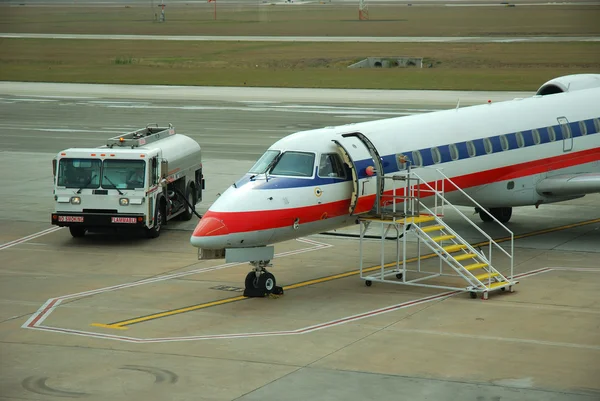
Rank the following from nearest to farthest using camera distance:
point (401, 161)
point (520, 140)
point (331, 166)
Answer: point (331, 166)
point (401, 161)
point (520, 140)

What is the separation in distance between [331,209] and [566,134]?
10.8 metres

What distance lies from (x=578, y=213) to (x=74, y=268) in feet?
59.1

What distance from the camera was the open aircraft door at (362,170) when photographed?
25.3m

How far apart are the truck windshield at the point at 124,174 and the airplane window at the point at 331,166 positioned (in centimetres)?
739

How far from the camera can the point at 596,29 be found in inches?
5502

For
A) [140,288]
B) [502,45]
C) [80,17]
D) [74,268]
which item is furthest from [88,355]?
[80,17]

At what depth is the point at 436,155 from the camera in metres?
28.3

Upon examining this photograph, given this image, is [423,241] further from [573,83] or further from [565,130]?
[573,83]

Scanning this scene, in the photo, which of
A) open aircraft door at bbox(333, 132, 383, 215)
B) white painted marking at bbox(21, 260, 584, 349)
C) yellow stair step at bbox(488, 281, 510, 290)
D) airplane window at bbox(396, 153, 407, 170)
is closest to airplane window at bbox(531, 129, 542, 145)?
white painted marking at bbox(21, 260, 584, 349)

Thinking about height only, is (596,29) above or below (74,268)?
above

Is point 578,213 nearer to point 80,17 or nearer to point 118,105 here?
point 118,105

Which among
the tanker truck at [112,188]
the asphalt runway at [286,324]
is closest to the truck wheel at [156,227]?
the tanker truck at [112,188]

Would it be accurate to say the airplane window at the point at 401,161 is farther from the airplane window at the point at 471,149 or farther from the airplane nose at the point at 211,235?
the airplane nose at the point at 211,235

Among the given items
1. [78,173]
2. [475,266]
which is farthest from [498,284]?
[78,173]
